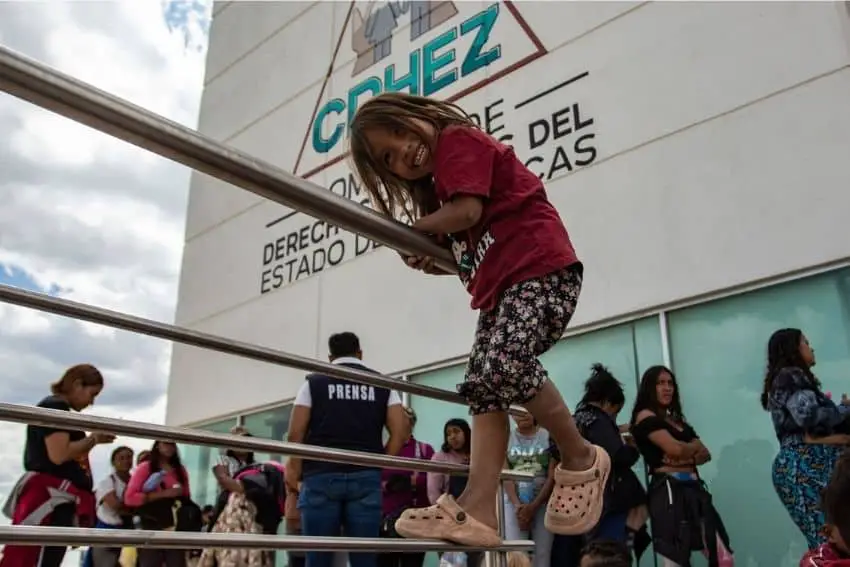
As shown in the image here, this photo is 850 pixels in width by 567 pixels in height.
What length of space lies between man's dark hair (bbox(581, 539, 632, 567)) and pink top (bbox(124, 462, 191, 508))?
2637mm

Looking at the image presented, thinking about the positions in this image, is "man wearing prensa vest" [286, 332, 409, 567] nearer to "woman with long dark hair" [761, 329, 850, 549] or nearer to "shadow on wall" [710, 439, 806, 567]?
"woman with long dark hair" [761, 329, 850, 549]

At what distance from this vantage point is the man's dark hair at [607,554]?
121 inches

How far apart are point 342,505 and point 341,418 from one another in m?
0.38

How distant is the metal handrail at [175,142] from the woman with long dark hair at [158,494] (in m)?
3.57

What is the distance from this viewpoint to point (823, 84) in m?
4.87

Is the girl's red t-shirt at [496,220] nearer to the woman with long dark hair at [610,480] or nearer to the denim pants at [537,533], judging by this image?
the woman with long dark hair at [610,480]

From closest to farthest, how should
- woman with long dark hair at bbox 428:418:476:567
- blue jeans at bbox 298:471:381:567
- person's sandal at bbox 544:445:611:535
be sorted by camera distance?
person's sandal at bbox 544:445:611:535
blue jeans at bbox 298:471:381:567
woman with long dark hair at bbox 428:418:476:567

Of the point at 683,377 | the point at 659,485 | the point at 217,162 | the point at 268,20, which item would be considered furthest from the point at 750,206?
the point at 268,20

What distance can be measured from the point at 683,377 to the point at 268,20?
7.37 metres

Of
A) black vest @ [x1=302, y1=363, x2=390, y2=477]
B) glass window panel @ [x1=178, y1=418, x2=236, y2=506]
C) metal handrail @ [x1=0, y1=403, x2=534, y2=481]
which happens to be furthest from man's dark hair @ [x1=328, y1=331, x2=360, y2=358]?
glass window panel @ [x1=178, y1=418, x2=236, y2=506]

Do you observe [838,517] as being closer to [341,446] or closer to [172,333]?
[172,333]

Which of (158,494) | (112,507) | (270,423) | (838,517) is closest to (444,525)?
(838,517)

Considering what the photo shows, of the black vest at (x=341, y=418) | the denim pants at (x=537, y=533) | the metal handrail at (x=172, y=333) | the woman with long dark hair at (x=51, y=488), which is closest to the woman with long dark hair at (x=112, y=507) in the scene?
the woman with long dark hair at (x=51, y=488)

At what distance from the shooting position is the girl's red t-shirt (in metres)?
1.73
